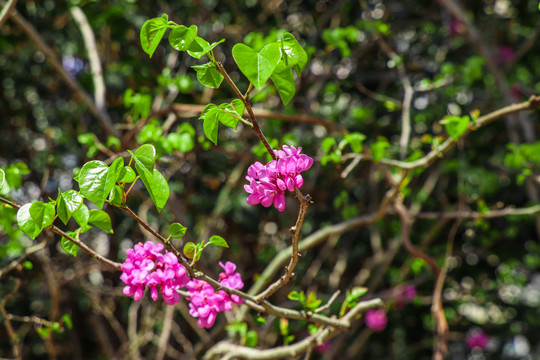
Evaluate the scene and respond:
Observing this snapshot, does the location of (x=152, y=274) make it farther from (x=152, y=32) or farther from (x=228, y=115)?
(x=152, y=32)

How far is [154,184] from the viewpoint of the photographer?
0.74 meters

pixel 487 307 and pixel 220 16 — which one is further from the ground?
pixel 220 16

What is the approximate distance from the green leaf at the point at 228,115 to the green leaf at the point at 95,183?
0.20 metres

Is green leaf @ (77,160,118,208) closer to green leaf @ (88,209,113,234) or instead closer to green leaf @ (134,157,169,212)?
green leaf @ (134,157,169,212)

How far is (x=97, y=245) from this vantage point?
9.41ft

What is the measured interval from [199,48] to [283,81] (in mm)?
153

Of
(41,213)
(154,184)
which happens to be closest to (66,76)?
(41,213)

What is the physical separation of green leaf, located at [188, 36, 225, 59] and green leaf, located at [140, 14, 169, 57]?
64mm

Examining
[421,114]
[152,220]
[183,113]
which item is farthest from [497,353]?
[183,113]

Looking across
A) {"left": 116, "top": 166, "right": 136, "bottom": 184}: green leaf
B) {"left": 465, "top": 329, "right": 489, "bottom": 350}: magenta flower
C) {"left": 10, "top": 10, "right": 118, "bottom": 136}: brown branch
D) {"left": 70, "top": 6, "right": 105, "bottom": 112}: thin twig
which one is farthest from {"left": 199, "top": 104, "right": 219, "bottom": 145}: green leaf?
Answer: {"left": 465, "top": 329, "right": 489, "bottom": 350}: magenta flower

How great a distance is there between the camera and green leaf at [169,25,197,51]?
0.76 meters

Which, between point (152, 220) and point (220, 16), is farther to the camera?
point (220, 16)

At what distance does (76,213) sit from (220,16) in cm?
208

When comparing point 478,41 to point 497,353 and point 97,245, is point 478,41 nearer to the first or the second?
point 497,353
